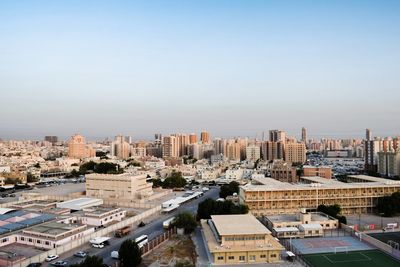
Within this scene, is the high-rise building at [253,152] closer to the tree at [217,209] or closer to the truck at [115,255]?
the tree at [217,209]

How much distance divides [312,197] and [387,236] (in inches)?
161

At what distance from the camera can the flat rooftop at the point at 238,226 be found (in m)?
10.6

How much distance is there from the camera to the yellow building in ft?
33.5

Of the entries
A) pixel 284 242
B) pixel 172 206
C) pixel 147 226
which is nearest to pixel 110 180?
pixel 172 206

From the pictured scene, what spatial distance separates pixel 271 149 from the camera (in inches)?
1941

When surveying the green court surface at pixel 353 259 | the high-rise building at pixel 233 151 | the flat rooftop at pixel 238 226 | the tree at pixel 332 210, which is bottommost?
the green court surface at pixel 353 259

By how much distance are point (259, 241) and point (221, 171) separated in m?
25.5

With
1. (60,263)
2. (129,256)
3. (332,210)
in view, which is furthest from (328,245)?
(60,263)

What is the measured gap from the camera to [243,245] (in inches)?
416

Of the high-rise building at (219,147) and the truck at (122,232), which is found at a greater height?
the high-rise building at (219,147)

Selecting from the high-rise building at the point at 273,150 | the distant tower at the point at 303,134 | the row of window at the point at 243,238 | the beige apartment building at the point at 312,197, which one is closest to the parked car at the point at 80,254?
the row of window at the point at 243,238

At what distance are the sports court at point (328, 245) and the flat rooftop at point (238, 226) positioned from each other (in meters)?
1.46

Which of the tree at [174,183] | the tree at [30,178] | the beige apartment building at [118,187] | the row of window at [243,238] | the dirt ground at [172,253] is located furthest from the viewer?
the tree at [30,178]

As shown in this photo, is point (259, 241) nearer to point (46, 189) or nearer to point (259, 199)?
point (259, 199)
